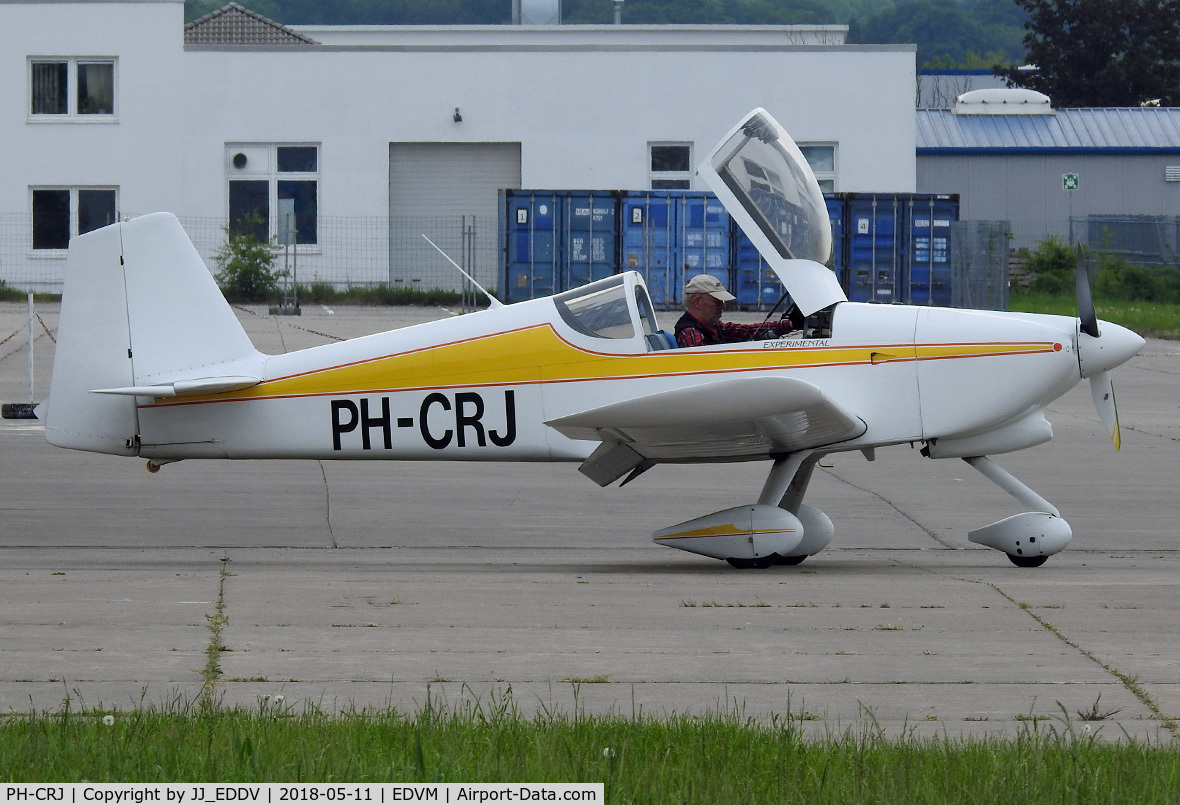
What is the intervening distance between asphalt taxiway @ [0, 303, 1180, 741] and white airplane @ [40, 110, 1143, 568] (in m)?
0.66

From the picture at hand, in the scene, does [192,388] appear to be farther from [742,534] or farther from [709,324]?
[742,534]

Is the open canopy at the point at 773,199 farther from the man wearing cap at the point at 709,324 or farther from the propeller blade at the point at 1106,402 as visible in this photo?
the propeller blade at the point at 1106,402

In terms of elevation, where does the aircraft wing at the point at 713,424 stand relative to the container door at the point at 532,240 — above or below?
below

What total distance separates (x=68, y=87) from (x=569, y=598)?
102 feet

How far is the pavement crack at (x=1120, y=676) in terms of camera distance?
16.7 feet

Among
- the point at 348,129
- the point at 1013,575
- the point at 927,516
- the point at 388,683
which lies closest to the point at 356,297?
the point at 348,129

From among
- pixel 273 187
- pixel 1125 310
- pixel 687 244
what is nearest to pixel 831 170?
pixel 687 244

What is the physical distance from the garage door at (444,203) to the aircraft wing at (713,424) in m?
26.6

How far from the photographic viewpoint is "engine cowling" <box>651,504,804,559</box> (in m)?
8.38

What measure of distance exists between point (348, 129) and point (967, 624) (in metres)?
30.1

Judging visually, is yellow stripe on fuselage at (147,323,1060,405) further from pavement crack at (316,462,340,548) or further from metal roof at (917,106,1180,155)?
metal roof at (917,106,1180,155)

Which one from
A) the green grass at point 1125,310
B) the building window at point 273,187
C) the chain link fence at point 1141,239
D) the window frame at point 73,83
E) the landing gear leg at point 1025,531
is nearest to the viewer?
the landing gear leg at point 1025,531
